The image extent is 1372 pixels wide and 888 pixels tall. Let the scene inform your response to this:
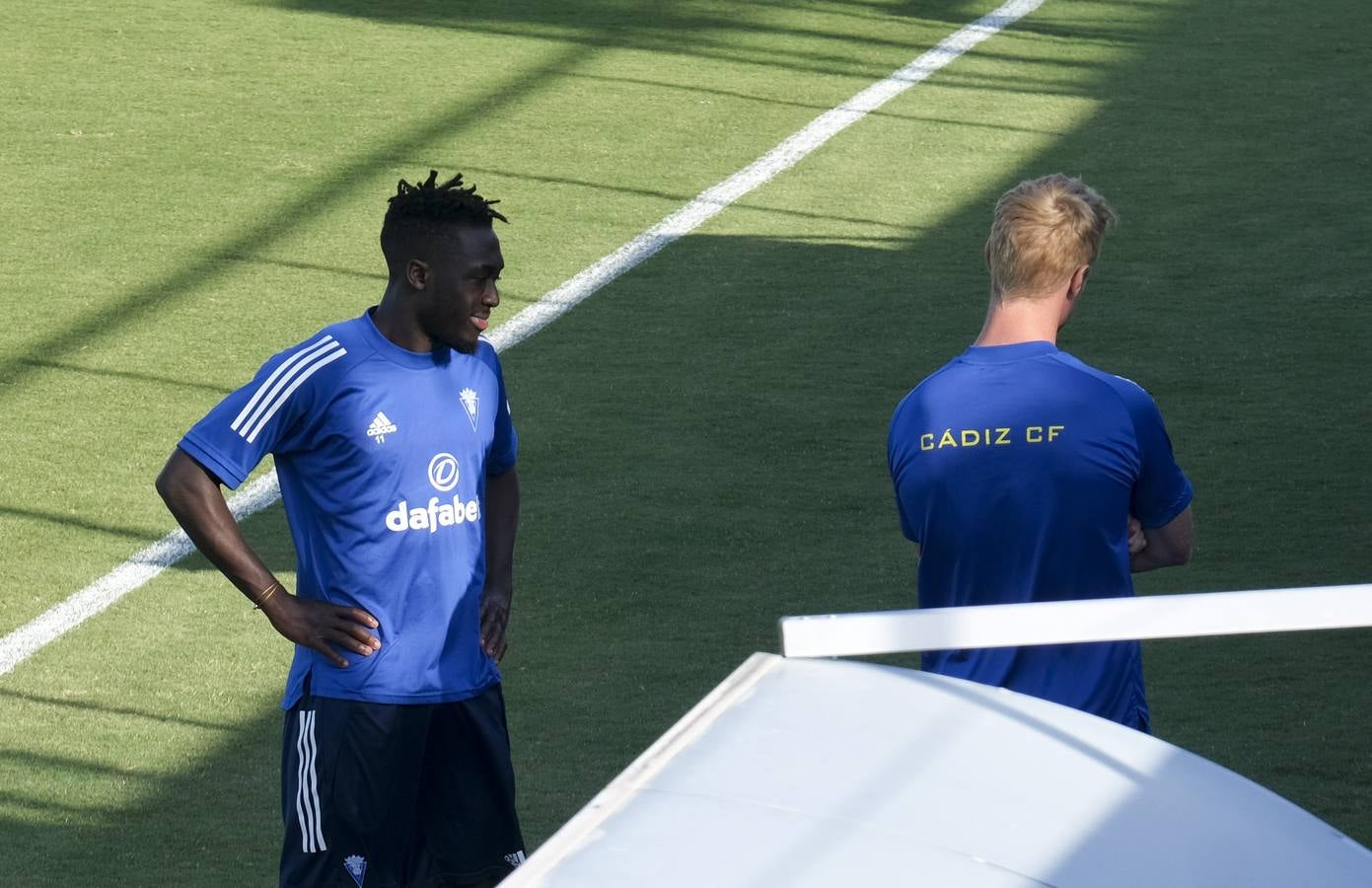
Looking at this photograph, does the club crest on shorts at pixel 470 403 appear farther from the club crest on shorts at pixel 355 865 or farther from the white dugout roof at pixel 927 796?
the white dugout roof at pixel 927 796

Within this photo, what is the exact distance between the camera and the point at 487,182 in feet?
38.2

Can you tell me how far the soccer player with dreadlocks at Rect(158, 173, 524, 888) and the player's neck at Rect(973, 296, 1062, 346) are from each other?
1065 millimetres

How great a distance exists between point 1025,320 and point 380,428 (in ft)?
4.02

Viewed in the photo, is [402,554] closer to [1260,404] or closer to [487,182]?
[1260,404]

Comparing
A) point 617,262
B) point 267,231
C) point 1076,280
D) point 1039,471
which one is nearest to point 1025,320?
point 1076,280

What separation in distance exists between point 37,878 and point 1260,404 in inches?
215

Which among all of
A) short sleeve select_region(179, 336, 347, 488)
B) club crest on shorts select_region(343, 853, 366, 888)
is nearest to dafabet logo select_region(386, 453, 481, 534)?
short sleeve select_region(179, 336, 347, 488)

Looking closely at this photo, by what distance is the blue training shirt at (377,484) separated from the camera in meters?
3.79

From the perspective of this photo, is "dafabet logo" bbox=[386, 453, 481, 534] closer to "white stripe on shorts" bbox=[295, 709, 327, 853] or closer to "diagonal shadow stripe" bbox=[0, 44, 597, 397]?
"white stripe on shorts" bbox=[295, 709, 327, 853]

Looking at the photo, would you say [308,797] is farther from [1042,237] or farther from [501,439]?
[1042,237]

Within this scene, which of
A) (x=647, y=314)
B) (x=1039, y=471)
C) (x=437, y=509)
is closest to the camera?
(x=1039, y=471)

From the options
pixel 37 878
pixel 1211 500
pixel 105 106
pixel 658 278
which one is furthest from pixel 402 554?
pixel 105 106

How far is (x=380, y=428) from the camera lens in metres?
3.82

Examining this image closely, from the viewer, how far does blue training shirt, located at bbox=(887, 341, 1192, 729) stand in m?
3.22
